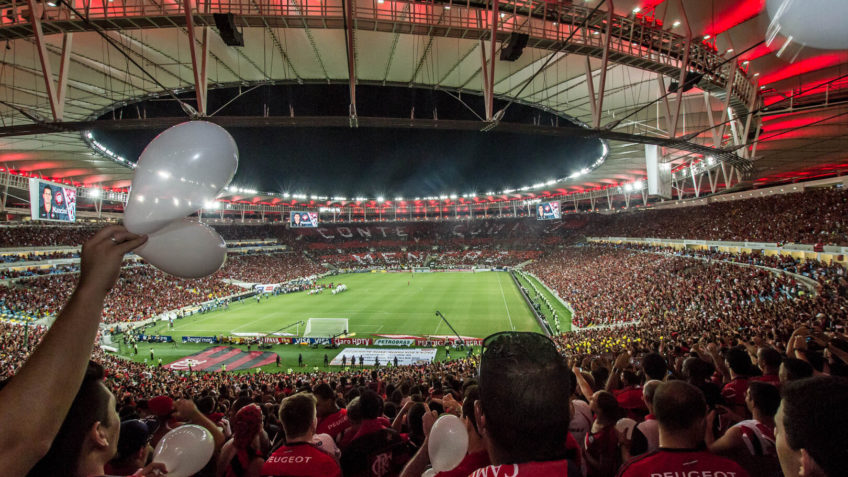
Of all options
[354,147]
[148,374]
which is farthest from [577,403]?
[354,147]

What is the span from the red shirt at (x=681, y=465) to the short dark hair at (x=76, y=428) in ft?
7.99

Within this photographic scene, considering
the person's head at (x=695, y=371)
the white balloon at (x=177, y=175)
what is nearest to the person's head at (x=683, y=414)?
the person's head at (x=695, y=371)

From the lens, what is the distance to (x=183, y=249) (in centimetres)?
276

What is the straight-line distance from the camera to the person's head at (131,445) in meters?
2.36

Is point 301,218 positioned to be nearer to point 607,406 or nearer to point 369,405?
point 369,405

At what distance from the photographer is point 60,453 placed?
4.69 ft

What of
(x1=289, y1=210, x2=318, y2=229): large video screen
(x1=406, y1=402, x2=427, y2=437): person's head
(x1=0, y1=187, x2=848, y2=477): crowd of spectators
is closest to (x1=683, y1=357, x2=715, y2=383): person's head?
(x1=0, y1=187, x2=848, y2=477): crowd of spectators

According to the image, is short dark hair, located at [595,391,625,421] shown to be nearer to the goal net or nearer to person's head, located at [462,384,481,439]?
person's head, located at [462,384,481,439]

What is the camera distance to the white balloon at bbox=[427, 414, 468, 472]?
7.07 feet

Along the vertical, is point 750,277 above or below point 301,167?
below

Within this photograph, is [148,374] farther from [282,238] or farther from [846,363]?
[282,238]

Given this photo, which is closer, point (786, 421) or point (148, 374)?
point (786, 421)

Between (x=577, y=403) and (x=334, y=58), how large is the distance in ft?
44.3

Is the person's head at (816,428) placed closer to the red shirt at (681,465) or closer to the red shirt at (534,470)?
the red shirt at (681,465)
